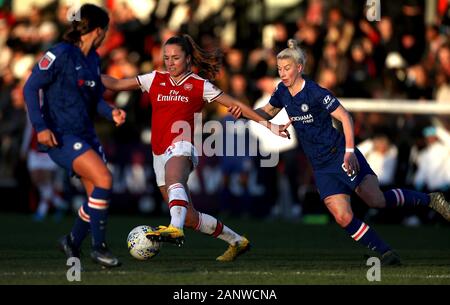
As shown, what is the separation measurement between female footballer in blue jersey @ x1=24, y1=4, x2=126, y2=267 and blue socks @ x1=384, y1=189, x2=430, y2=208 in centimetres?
274

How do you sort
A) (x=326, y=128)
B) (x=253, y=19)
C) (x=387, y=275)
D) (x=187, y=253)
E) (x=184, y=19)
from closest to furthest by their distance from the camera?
(x=387, y=275)
(x=326, y=128)
(x=187, y=253)
(x=184, y=19)
(x=253, y=19)

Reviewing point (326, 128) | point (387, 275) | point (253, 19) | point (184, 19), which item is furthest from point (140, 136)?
point (387, 275)

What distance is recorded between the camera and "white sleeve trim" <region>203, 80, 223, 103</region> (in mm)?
11453

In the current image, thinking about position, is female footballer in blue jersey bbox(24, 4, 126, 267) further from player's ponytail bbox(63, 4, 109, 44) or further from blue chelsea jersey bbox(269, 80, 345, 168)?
blue chelsea jersey bbox(269, 80, 345, 168)

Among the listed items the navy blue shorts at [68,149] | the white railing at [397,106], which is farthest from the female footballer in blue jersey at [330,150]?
the white railing at [397,106]

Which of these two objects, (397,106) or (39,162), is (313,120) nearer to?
(397,106)

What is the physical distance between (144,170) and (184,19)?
3177mm

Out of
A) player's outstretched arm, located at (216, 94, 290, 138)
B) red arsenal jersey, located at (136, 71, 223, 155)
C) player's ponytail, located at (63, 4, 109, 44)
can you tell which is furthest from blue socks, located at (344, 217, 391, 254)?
player's ponytail, located at (63, 4, 109, 44)

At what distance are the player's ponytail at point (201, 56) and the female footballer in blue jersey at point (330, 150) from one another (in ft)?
1.82

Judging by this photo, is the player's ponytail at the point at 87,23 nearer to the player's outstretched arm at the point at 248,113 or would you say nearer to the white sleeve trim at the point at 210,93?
the white sleeve trim at the point at 210,93

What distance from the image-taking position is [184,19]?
22156mm

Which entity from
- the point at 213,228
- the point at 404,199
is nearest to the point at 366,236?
the point at 404,199

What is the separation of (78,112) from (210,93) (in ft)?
4.19
